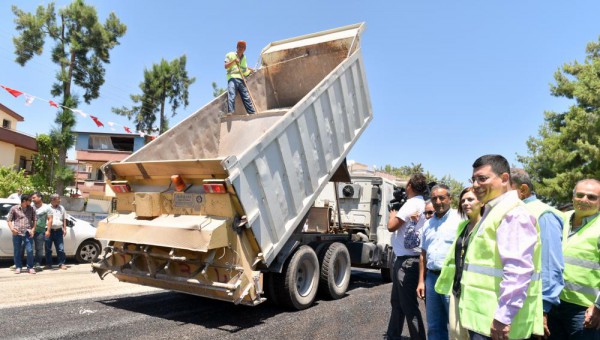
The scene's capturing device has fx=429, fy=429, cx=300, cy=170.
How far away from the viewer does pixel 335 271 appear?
261 inches

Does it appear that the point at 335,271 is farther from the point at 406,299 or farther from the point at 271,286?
the point at 406,299

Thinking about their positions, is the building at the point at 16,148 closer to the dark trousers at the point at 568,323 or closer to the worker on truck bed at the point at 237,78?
the worker on truck bed at the point at 237,78

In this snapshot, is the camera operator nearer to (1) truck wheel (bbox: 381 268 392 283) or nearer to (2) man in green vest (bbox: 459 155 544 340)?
(2) man in green vest (bbox: 459 155 544 340)

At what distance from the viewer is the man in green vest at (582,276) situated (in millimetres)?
2814

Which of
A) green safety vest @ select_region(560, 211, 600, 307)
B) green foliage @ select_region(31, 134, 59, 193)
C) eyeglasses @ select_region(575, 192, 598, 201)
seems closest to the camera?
green safety vest @ select_region(560, 211, 600, 307)

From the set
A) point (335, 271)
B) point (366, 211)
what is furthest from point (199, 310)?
point (366, 211)

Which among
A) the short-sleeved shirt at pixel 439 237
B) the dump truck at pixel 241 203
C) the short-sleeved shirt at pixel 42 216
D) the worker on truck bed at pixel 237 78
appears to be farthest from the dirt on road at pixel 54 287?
the short-sleeved shirt at pixel 439 237

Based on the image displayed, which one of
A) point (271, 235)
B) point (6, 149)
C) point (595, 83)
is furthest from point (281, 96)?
point (6, 149)

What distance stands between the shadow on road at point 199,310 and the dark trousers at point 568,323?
310cm

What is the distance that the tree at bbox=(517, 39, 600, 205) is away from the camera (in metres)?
17.5

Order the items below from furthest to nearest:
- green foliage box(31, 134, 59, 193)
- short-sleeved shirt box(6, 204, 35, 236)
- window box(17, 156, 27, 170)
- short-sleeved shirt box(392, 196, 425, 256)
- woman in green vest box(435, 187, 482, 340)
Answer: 1. window box(17, 156, 27, 170)
2. green foliage box(31, 134, 59, 193)
3. short-sleeved shirt box(6, 204, 35, 236)
4. short-sleeved shirt box(392, 196, 425, 256)
5. woman in green vest box(435, 187, 482, 340)

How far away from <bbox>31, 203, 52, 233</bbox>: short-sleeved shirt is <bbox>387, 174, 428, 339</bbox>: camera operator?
753 centimetres

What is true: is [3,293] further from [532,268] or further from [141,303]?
[532,268]

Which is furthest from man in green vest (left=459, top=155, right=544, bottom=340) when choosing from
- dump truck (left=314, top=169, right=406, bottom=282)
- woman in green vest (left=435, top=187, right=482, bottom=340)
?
dump truck (left=314, top=169, right=406, bottom=282)
